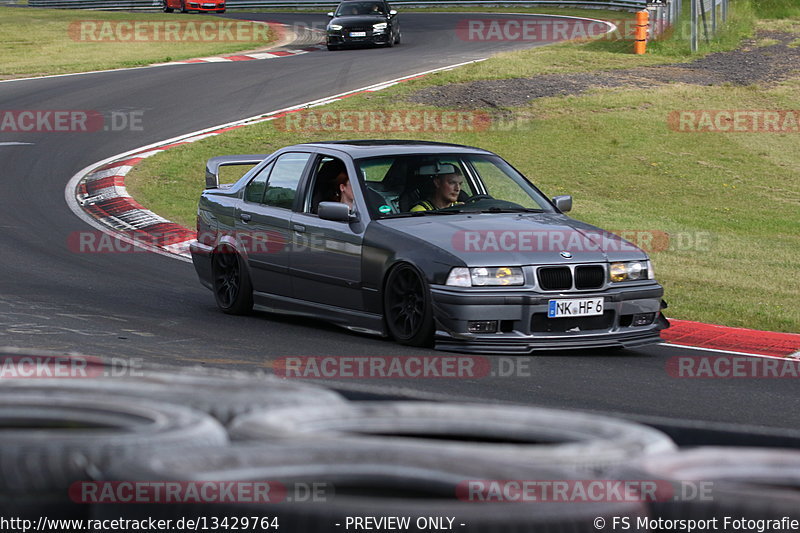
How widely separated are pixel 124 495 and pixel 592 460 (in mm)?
1194

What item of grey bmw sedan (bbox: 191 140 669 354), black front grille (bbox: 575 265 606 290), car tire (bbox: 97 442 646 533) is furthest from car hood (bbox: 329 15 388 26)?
car tire (bbox: 97 442 646 533)

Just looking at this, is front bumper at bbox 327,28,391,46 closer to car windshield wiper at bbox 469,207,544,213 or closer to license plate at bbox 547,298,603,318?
car windshield wiper at bbox 469,207,544,213

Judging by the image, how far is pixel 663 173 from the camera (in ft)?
62.5

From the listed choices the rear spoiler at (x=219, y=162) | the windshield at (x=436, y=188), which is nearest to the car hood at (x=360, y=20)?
the rear spoiler at (x=219, y=162)

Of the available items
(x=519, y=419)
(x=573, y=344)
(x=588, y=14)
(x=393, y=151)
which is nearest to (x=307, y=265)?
(x=393, y=151)

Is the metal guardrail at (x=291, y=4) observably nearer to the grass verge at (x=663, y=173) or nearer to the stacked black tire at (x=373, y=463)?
the grass verge at (x=663, y=173)

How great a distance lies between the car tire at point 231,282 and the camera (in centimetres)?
977

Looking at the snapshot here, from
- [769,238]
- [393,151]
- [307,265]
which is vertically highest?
[393,151]

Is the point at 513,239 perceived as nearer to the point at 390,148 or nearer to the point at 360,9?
the point at 390,148

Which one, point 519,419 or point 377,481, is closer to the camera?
point 377,481

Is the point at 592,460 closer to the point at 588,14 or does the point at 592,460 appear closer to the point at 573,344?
the point at 573,344

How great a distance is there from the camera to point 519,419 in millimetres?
3545

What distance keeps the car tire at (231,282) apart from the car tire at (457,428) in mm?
6134

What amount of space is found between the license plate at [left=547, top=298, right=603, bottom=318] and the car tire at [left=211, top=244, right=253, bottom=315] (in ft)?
9.08
